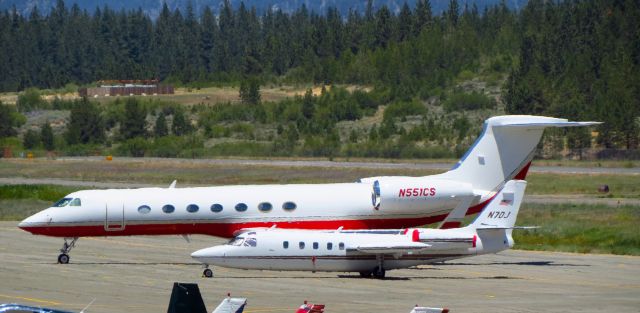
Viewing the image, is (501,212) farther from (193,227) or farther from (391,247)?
(193,227)

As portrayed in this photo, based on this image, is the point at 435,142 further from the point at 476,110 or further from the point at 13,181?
the point at 13,181

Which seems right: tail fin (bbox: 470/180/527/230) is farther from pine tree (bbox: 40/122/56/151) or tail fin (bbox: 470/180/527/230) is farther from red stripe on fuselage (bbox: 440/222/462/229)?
pine tree (bbox: 40/122/56/151)

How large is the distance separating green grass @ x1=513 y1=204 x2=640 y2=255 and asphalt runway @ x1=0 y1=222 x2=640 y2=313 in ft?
7.90

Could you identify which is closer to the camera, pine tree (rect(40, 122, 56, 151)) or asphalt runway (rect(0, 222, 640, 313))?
asphalt runway (rect(0, 222, 640, 313))

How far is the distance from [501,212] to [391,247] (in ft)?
11.9

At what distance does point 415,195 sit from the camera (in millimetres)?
41000

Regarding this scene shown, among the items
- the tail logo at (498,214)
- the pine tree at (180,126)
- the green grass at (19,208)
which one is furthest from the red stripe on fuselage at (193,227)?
the pine tree at (180,126)

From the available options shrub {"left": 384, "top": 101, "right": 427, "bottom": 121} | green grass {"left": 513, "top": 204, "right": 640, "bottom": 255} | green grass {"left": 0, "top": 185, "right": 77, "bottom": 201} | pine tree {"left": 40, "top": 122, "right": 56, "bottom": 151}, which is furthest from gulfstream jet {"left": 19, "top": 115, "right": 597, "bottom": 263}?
pine tree {"left": 40, "top": 122, "right": 56, "bottom": 151}

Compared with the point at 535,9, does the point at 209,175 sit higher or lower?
lower

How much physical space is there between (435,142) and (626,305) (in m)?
77.7

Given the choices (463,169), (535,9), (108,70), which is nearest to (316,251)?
(463,169)

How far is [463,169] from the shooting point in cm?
4300

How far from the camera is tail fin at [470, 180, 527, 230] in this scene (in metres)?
38.7

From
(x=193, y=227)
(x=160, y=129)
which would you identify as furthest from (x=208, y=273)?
(x=160, y=129)
